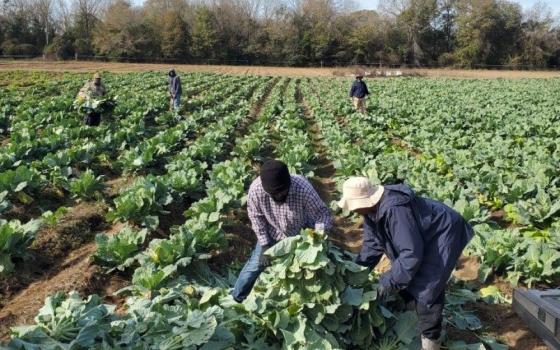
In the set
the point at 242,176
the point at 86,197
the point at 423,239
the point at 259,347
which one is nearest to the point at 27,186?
the point at 86,197

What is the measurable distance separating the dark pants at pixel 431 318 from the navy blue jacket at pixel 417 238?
72 mm

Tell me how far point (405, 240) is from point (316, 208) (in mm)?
1133

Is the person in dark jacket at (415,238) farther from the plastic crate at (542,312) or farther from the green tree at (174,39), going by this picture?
the green tree at (174,39)

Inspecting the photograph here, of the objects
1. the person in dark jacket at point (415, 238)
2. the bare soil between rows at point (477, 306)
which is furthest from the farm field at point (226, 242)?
the person in dark jacket at point (415, 238)

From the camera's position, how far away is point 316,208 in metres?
4.25

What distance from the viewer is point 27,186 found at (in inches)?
320

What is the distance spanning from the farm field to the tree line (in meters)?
46.7

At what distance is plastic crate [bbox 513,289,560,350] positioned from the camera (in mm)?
3826

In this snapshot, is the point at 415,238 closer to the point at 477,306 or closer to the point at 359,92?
the point at 477,306

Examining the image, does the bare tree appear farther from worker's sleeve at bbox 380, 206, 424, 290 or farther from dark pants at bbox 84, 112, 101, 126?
worker's sleeve at bbox 380, 206, 424, 290

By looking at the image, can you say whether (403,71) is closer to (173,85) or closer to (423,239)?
(173,85)

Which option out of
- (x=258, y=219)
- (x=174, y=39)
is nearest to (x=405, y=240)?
(x=258, y=219)

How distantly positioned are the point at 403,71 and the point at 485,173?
43.9 m

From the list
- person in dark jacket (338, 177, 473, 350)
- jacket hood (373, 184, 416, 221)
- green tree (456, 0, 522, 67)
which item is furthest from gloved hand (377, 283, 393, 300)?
green tree (456, 0, 522, 67)
